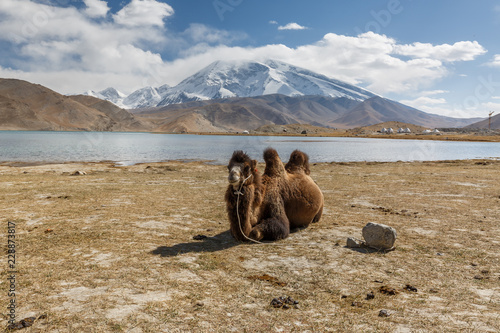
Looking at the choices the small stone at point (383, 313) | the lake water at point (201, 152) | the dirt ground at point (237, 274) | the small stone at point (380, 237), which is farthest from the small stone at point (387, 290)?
the lake water at point (201, 152)

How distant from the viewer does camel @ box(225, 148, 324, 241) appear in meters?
6.24

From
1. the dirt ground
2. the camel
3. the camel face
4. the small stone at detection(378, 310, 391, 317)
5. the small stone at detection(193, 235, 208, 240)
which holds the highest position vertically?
the camel face

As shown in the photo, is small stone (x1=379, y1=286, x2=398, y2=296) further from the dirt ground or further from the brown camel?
the brown camel

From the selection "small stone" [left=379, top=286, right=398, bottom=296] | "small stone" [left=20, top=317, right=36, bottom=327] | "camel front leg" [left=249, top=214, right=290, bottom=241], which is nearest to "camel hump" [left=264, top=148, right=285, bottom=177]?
"camel front leg" [left=249, top=214, right=290, bottom=241]

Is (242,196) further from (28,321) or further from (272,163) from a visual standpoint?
(28,321)

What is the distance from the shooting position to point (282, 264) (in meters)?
5.61

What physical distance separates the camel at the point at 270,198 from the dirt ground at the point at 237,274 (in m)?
0.35

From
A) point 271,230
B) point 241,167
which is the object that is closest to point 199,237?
point 271,230

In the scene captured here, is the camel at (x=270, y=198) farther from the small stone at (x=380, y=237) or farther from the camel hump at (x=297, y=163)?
A: the small stone at (x=380, y=237)

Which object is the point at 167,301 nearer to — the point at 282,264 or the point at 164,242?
the point at 282,264

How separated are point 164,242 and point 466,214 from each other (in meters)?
8.73

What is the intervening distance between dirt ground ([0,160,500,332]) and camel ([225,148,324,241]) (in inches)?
13.6

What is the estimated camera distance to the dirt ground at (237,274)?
3.76 m

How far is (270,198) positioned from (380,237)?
2358mm
